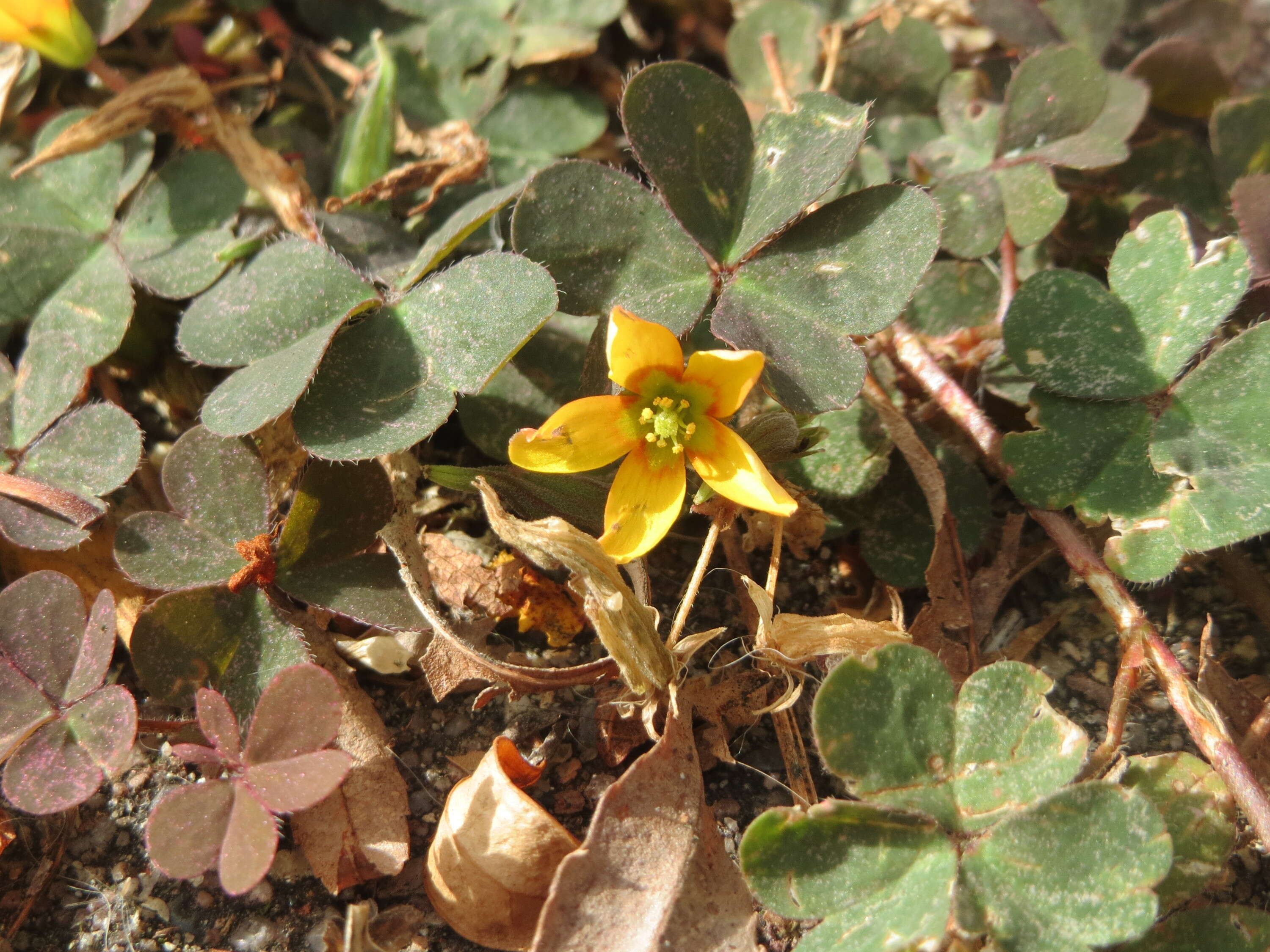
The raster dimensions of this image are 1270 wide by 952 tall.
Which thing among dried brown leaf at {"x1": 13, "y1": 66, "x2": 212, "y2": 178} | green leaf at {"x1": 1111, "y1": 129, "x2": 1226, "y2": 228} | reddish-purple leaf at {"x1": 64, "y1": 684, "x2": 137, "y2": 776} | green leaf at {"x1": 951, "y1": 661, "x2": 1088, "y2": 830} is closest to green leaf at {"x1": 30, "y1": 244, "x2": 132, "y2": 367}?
dried brown leaf at {"x1": 13, "y1": 66, "x2": 212, "y2": 178}

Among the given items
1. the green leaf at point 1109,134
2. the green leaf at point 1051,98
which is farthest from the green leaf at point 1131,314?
the green leaf at point 1051,98

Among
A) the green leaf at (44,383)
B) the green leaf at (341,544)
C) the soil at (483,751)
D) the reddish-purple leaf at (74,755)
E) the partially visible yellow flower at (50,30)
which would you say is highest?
the partially visible yellow flower at (50,30)

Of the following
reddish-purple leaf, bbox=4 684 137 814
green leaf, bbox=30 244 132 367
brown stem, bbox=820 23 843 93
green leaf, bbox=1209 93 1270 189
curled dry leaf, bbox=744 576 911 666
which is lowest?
curled dry leaf, bbox=744 576 911 666

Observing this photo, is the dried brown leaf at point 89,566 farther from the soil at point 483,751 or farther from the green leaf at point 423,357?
the green leaf at point 423,357

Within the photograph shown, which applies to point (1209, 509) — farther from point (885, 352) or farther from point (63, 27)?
point (63, 27)

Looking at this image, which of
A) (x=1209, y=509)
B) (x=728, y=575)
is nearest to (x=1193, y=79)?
(x=1209, y=509)

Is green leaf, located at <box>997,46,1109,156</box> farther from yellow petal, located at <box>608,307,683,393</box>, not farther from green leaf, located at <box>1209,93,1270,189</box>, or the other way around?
yellow petal, located at <box>608,307,683,393</box>

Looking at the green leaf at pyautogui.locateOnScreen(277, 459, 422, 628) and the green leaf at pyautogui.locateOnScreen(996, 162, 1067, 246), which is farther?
the green leaf at pyautogui.locateOnScreen(996, 162, 1067, 246)
